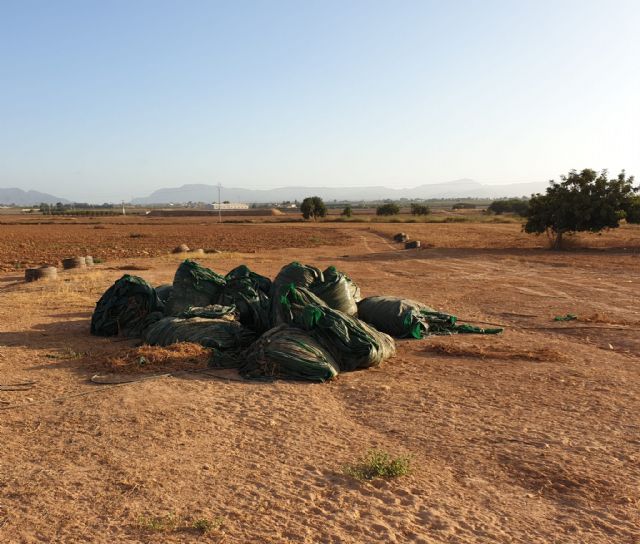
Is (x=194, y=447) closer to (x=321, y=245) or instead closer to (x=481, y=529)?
(x=481, y=529)

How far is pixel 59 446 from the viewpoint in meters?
4.80

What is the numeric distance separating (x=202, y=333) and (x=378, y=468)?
14.0ft

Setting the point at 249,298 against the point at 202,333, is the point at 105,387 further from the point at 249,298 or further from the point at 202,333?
the point at 249,298

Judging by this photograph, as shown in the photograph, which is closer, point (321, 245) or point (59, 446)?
point (59, 446)

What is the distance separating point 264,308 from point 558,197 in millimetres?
20149

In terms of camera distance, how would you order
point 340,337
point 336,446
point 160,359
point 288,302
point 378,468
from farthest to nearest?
point 288,302 → point 160,359 → point 340,337 → point 336,446 → point 378,468

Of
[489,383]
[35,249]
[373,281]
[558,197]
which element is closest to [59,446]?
→ [489,383]

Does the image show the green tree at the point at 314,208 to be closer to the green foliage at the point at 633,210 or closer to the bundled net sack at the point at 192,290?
the green foliage at the point at 633,210

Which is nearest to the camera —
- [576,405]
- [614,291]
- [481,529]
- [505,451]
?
[481,529]

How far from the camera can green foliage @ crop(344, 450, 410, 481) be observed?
4238mm

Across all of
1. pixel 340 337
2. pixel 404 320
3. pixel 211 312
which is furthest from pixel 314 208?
pixel 340 337

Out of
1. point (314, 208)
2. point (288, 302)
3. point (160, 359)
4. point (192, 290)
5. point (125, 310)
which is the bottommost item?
point (160, 359)

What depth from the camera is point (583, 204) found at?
23.6 meters

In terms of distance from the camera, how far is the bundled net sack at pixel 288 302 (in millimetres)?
7305
